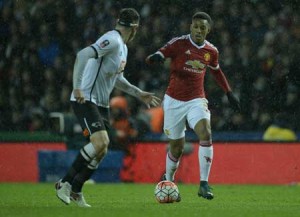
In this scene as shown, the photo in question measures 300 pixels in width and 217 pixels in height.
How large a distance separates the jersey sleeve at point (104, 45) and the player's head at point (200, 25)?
4.59 ft

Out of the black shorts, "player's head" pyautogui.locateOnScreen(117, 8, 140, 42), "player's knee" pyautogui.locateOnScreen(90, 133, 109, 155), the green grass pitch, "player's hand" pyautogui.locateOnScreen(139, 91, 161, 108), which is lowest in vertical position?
the green grass pitch

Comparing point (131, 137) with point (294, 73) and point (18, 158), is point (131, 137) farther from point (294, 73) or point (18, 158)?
point (294, 73)

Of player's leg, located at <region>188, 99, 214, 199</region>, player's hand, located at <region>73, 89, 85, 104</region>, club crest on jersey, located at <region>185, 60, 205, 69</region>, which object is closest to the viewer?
player's hand, located at <region>73, 89, 85, 104</region>

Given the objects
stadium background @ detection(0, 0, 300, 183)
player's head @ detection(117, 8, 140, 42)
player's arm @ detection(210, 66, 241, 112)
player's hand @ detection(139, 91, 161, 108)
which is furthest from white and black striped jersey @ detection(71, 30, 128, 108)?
stadium background @ detection(0, 0, 300, 183)

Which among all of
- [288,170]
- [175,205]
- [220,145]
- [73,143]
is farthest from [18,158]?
[175,205]

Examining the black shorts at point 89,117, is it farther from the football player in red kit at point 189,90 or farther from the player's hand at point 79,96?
the football player in red kit at point 189,90

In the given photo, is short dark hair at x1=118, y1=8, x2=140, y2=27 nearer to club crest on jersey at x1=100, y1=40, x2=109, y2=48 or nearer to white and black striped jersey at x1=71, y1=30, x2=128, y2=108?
white and black striped jersey at x1=71, y1=30, x2=128, y2=108

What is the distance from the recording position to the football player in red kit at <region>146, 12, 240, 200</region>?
933cm

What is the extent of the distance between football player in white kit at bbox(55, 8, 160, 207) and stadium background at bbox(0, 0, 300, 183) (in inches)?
200

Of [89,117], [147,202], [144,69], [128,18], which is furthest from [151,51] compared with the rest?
[89,117]

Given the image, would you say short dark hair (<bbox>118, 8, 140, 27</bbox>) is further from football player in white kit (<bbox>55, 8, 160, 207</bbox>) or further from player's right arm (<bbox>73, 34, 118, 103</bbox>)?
player's right arm (<bbox>73, 34, 118, 103</bbox>)

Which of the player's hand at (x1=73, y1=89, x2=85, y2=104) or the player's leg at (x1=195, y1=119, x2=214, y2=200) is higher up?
the player's hand at (x1=73, y1=89, x2=85, y2=104)

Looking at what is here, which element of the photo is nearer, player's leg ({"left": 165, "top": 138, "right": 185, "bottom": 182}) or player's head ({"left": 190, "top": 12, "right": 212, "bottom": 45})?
player's head ({"left": 190, "top": 12, "right": 212, "bottom": 45})

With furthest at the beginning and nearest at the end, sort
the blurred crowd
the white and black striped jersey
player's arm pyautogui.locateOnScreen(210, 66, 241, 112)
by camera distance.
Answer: the blurred crowd, player's arm pyautogui.locateOnScreen(210, 66, 241, 112), the white and black striped jersey
